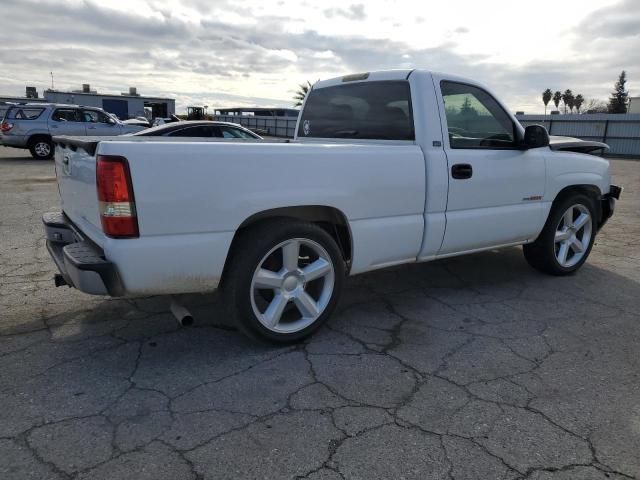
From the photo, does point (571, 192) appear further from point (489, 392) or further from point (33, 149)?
point (33, 149)

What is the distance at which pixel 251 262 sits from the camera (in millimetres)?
3064

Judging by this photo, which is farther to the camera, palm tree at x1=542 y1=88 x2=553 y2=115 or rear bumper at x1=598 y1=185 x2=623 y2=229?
palm tree at x1=542 y1=88 x2=553 y2=115


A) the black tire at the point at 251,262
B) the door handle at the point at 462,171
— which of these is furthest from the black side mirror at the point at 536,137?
the black tire at the point at 251,262

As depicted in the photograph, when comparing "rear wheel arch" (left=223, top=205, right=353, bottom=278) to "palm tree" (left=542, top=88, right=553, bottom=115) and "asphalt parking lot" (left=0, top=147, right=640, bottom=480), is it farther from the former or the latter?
"palm tree" (left=542, top=88, right=553, bottom=115)

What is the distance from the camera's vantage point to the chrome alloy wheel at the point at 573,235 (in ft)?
16.2

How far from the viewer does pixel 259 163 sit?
295 cm

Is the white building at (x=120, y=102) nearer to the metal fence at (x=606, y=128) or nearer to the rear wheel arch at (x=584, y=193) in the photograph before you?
the metal fence at (x=606, y=128)

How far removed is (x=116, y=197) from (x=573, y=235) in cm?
433

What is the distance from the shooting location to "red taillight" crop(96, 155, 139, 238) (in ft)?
8.60

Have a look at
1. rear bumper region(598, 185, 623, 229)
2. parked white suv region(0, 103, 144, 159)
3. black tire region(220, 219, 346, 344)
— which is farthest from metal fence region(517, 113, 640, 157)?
black tire region(220, 219, 346, 344)

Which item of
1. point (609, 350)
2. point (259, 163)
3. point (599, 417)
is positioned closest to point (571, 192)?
point (609, 350)

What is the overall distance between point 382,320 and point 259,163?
1642 mm

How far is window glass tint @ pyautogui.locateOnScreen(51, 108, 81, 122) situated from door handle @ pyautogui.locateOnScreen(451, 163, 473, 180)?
15935 millimetres

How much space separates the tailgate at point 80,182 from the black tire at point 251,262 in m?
0.78
